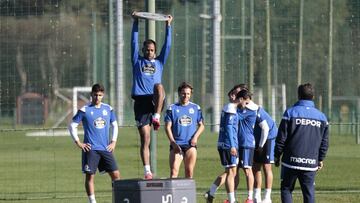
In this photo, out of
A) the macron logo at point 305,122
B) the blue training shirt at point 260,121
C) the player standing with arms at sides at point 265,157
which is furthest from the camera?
the player standing with arms at sides at point 265,157

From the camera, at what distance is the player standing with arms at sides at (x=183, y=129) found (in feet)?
67.0

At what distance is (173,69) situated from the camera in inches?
1179

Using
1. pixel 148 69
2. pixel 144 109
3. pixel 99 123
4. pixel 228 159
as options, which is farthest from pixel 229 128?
pixel 99 123

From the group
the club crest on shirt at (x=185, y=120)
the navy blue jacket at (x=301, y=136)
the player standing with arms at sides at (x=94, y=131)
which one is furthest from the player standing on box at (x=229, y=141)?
the navy blue jacket at (x=301, y=136)

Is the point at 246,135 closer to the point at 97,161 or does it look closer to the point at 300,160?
the point at 97,161

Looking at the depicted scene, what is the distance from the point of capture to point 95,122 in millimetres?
20406

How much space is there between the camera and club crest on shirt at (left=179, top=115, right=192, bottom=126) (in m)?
20.5

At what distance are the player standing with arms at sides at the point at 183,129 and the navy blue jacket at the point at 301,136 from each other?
2.93m

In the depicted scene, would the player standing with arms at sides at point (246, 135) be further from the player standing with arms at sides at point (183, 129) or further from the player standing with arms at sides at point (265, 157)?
the player standing with arms at sides at point (183, 129)

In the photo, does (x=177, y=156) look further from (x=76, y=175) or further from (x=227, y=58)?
(x=76, y=175)

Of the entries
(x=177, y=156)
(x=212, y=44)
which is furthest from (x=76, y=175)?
(x=177, y=156)

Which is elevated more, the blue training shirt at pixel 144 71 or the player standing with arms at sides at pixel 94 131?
the blue training shirt at pixel 144 71

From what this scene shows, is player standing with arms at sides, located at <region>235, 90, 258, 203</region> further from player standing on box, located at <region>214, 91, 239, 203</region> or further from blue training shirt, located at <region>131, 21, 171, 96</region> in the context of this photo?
blue training shirt, located at <region>131, 21, 171, 96</region>

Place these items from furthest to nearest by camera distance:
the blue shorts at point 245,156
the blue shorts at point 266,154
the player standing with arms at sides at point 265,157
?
the blue shorts at point 266,154 < the player standing with arms at sides at point 265,157 < the blue shorts at point 245,156
